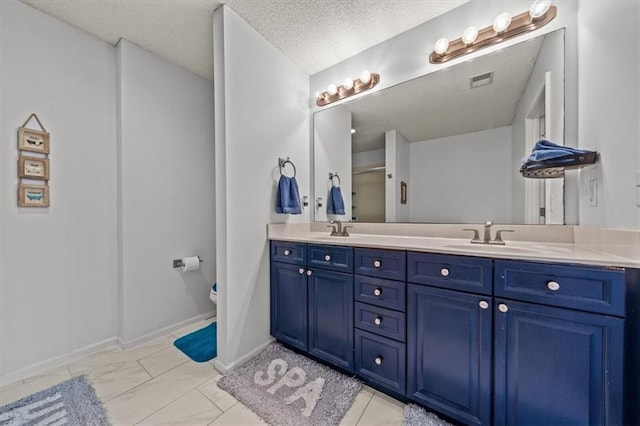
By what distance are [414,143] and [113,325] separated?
2783mm

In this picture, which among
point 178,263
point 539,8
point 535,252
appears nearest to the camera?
point 535,252

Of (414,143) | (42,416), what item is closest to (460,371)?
(414,143)

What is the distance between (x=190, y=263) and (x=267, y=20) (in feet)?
6.76

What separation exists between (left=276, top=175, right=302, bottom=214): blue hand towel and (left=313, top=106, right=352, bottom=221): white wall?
1.20 ft

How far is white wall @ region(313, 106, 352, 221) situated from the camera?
217 centimetres

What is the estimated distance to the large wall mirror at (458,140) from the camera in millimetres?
1401

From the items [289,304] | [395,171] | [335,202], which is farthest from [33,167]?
[395,171]

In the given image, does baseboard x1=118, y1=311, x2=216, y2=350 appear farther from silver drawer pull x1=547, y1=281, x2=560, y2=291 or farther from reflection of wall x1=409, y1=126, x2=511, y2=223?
silver drawer pull x1=547, y1=281, x2=560, y2=291

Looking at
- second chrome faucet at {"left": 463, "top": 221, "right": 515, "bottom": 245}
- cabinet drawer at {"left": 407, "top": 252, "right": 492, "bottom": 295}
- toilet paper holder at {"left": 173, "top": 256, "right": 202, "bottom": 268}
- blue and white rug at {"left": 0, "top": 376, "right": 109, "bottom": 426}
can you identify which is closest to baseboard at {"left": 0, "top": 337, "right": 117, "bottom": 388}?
blue and white rug at {"left": 0, "top": 376, "right": 109, "bottom": 426}

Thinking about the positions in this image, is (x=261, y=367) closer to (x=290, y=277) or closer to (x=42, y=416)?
(x=290, y=277)

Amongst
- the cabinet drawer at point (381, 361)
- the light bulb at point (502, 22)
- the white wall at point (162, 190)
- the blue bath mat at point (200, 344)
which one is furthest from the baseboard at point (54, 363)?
the light bulb at point (502, 22)

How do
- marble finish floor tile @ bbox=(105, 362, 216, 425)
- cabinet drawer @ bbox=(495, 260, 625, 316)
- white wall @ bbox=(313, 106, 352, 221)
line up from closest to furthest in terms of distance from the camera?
cabinet drawer @ bbox=(495, 260, 625, 316) < marble finish floor tile @ bbox=(105, 362, 216, 425) < white wall @ bbox=(313, 106, 352, 221)

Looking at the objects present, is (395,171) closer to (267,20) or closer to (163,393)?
(267,20)

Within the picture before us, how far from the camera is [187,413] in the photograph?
1.26 metres
